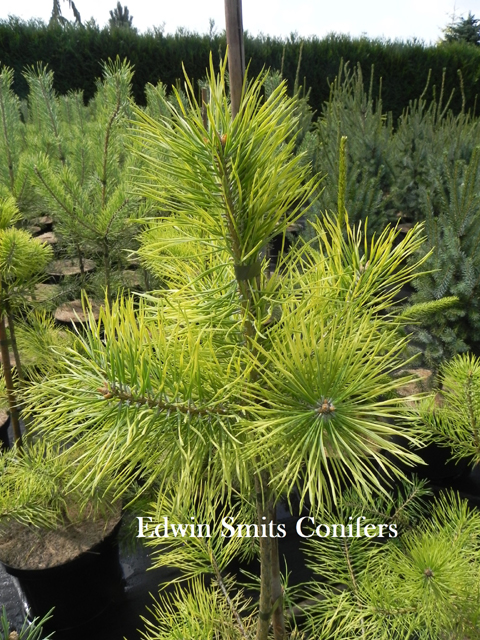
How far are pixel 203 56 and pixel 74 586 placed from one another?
8021 mm

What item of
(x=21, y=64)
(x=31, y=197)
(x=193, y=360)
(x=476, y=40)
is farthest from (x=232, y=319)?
(x=476, y=40)

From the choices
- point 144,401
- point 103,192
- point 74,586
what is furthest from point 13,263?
point 74,586

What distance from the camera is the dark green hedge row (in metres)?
7.57

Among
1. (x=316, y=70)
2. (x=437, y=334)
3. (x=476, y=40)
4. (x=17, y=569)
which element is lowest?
(x=17, y=569)

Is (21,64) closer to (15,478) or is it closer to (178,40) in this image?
(178,40)

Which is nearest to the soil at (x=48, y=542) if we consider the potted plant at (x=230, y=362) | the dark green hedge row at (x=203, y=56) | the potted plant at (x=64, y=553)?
the potted plant at (x=64, y=553)

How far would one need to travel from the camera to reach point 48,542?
4.59 feet

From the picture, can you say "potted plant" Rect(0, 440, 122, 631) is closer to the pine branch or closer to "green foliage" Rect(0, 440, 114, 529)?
"green foliage" Rect(0, 440, 114, 529)

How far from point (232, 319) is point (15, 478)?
0.81 meters

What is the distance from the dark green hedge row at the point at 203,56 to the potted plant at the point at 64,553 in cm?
697

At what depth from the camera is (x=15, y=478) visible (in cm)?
113

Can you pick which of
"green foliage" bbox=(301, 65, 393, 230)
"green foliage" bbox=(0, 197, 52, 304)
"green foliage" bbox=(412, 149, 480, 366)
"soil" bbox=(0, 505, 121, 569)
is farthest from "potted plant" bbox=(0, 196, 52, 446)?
"green foliage" bbox=(301, 65, 393, 230)

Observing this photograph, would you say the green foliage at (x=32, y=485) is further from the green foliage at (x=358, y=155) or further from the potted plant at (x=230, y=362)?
the green foliage at (x=358, y=155)

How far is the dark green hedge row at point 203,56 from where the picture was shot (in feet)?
24.8
